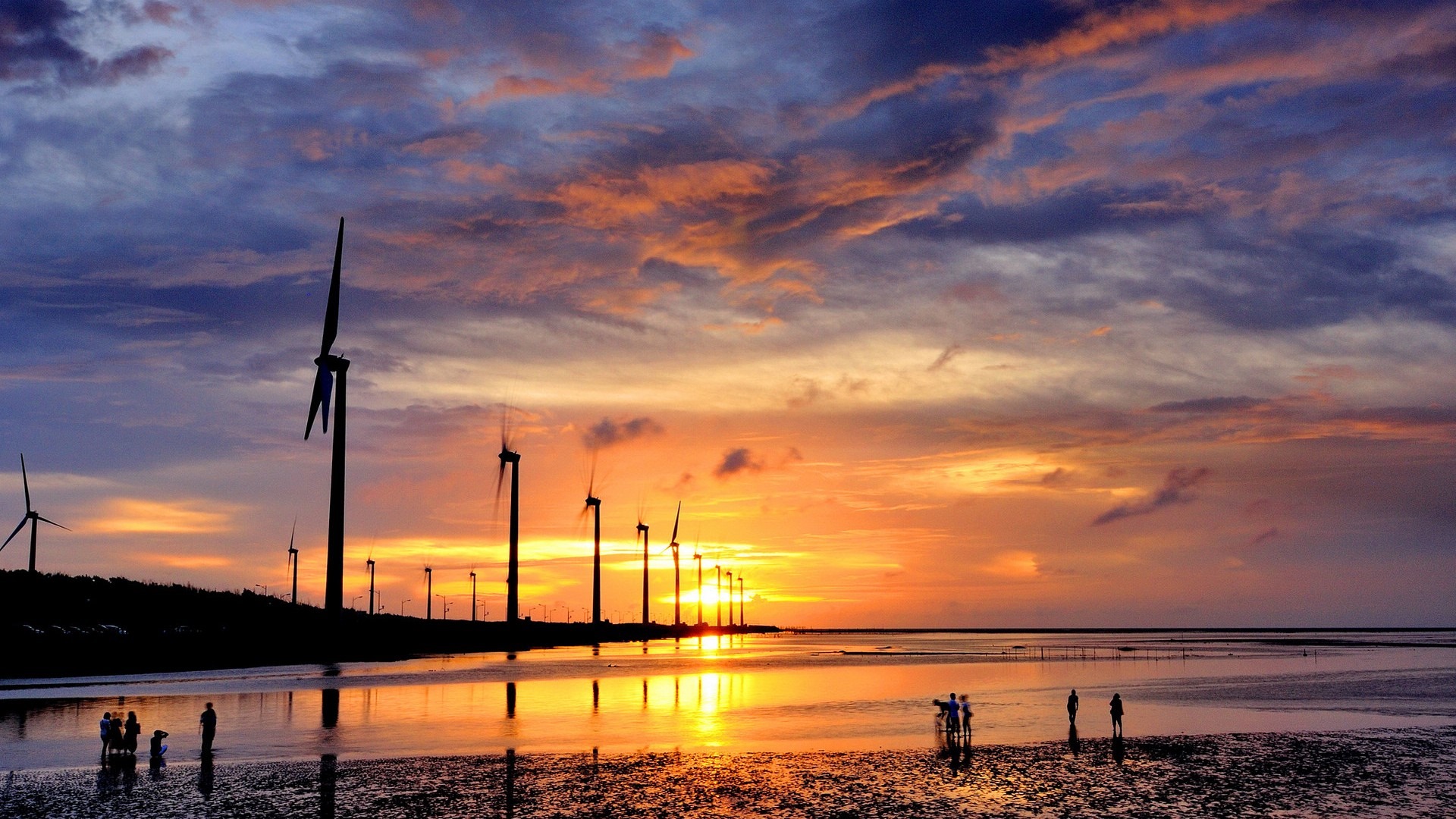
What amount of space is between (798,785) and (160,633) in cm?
10618

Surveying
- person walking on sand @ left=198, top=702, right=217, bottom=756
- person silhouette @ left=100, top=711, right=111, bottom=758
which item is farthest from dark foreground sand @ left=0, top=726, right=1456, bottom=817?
person walking on sand @ left=198, top=702, right=217, bottom=756

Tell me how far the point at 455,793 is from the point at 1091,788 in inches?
800

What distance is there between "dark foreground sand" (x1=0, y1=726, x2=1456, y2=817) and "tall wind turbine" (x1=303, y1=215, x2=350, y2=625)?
69545mm

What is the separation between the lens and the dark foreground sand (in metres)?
31.9

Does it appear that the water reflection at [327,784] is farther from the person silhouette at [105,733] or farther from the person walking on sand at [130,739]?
the person silhouette at [105,733]

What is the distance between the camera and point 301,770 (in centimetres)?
3866

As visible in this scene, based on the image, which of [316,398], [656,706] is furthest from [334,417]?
[656,706]

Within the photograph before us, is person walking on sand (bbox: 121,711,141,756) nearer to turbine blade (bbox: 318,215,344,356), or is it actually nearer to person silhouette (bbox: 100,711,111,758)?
person silhouette (bbox: 100,711,111,758)

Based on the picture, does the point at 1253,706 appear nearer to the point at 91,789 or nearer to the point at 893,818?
the point at 893,818

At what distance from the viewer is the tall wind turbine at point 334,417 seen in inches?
4247

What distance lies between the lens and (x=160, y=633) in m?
120

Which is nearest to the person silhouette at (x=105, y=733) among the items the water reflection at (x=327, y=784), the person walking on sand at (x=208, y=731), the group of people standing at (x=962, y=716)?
the person walking on sand at (x=208, y=731)

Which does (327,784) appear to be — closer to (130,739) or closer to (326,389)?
(130,739)

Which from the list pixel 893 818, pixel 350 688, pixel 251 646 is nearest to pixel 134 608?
pixel 251 646
